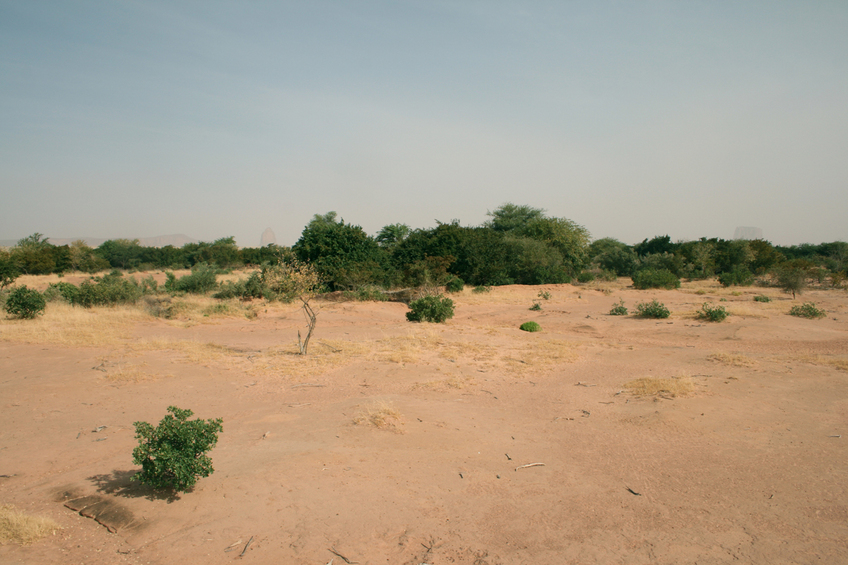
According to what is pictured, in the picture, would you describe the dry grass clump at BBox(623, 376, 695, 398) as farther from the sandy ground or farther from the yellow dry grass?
the yellow dry grass

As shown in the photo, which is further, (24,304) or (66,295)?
(66,295)

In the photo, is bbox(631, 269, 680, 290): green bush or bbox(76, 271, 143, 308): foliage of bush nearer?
bbox(76, 271, 143, 308): foliage of bush

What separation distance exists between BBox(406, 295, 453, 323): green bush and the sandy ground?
14.7ft

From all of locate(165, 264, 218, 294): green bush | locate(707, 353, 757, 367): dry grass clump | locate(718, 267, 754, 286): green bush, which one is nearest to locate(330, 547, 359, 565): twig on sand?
locate(707, 353, 757, 367): dry grass clump

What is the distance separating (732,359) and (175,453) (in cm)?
1131

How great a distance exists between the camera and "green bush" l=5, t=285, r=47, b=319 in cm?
1414

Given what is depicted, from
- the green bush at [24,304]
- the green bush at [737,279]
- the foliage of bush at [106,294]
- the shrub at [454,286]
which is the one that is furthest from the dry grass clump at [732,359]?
the green bush at [737,279]

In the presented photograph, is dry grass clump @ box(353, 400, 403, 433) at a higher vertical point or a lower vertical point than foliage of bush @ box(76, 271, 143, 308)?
lower

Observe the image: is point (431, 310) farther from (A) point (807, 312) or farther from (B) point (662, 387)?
(A) point (807, 312)

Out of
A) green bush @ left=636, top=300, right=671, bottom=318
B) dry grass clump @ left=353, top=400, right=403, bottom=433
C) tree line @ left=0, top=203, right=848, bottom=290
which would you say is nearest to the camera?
dry grass clump @ left=353, top=400, right=403, bottom=433

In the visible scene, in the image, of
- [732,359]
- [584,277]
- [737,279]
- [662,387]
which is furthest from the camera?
[584,277]

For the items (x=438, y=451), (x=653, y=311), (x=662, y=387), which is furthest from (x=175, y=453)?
(x=653, y=311)

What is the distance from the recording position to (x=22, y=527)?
12.6 ft

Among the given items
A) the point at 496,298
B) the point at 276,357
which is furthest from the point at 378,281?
the point at 276,357
